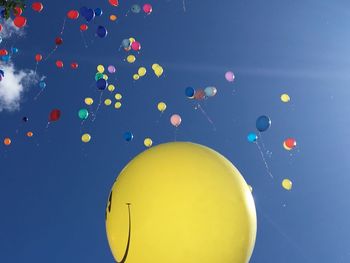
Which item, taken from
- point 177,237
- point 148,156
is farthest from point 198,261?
point 148,156

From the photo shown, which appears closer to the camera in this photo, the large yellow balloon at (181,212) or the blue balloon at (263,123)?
the large yellow balloon at (181,212)

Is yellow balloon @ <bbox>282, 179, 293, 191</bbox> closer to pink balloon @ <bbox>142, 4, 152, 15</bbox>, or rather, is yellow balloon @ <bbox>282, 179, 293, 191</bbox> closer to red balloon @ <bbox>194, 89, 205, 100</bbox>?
red balloon @ <bbox>194, 89, 205, 100</bbox>

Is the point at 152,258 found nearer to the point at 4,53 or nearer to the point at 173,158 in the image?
the point at 173,158

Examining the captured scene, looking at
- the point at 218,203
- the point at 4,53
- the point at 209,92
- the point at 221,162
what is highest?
the point at 4,53

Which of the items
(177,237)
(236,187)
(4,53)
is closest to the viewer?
(177,237)

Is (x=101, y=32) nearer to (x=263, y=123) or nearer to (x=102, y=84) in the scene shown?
(x=102, y=84)

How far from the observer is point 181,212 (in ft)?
8.15

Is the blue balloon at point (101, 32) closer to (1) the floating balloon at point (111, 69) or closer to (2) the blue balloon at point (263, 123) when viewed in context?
(1) the floating balloon at point (111, 69)

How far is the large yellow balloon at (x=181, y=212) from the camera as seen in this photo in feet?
8.08

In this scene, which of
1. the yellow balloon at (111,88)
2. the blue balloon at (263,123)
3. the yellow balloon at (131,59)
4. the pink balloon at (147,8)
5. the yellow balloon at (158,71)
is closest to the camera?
the blue balloon at (263,123)

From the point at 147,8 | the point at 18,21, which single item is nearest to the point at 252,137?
the point at 147,8

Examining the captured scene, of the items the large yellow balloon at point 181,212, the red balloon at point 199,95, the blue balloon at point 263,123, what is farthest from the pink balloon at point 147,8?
the large yellow balloon at point 181,212

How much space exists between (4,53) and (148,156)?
4775 mm

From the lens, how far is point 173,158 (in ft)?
8.95
